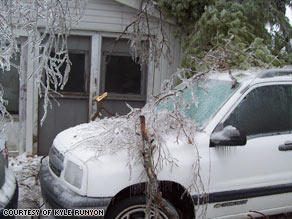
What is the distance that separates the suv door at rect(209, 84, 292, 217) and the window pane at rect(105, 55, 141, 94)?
3.99 meters

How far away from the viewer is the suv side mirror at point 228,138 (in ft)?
11.1

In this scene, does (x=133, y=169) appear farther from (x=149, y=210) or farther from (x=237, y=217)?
(x=237, y=217)

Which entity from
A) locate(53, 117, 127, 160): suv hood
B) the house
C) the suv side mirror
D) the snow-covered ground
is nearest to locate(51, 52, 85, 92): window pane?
the house

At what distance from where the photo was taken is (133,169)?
326 cm

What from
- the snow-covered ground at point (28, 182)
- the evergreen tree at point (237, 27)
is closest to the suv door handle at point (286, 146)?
the snow-covered ground at point (28, 182)

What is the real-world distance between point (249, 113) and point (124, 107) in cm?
402

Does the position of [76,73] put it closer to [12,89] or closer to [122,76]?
[122,76]

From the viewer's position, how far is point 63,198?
3.27 meters

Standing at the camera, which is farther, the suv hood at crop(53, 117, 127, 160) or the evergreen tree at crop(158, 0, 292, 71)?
the evergreen tree at crop(158, 0, 292, 71)

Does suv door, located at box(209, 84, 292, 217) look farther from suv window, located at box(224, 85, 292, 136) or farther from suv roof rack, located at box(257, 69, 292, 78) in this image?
suv roof rack, located at box(257, 69, 292, 78)

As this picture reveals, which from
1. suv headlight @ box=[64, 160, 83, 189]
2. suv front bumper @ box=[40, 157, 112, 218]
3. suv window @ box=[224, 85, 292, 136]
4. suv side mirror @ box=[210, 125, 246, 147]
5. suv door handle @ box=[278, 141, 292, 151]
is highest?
suv window @ box=[224, 85, 292, 136]

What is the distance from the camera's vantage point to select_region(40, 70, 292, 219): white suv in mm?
3234

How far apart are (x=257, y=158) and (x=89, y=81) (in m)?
4.39

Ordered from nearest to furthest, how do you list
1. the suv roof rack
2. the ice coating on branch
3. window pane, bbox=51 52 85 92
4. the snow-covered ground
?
1. the ice coating on branch
2. the suv roof rack
3. the snow-covered ground
4. window pane, bbox=51 52 85 92
